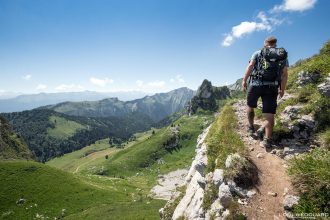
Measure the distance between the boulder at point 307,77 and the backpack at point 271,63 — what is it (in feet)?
24.1

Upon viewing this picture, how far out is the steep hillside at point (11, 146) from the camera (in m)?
175

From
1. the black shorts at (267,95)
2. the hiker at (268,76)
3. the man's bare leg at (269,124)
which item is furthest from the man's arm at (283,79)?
the man's bare leg at (269,124)

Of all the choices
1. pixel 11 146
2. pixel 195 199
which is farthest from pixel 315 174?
pixel 11 146

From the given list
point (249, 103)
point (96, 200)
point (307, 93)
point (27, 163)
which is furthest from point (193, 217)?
point (27, 163)

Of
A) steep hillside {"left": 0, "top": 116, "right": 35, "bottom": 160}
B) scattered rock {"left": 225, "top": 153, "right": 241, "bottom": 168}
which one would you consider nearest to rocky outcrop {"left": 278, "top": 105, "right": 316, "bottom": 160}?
scattered rock {"left": 225, "top": 153, "right": 241, "bottom": 168}

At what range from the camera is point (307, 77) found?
70.6ft

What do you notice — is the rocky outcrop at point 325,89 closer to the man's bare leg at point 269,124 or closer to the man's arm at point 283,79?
the man's arm at point 283,79

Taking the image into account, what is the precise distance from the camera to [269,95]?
51.2ft

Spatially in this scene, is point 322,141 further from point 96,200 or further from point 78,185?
point 78,185

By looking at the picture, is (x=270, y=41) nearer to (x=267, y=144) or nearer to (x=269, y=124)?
(x=269, y=124)

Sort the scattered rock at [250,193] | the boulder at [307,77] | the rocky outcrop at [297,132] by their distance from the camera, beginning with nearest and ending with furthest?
the scattered rock at [250,193] < the rocky outcrop at [297,132] < the boulder at [307,77]

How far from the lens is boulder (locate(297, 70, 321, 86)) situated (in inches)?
823

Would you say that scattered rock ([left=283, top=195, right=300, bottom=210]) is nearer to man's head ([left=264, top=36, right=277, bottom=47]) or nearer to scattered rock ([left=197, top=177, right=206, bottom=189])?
scattered rock ([left=197, top=177, right=206, bottom=189])

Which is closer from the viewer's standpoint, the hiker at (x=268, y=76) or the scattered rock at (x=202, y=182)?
the hiker at (x=268, y=76)
